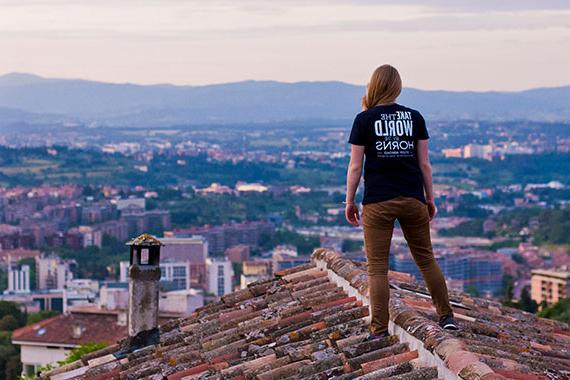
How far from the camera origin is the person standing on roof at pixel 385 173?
5297 mm

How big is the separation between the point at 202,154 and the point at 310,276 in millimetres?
166840

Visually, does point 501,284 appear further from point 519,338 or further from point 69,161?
point 519,338

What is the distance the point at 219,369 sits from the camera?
570 centimetres

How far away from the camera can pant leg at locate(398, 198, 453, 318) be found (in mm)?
5391

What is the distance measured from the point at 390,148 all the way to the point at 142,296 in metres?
2.23

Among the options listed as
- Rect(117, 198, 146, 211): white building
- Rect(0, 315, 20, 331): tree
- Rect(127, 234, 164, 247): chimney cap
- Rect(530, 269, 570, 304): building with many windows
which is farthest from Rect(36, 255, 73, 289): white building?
Rect(127, 234, 164, 247): chimney cap

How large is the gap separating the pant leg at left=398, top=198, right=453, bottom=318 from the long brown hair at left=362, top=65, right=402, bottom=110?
364 millimetres

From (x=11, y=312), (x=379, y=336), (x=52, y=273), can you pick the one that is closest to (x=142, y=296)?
(x=379, y=336)

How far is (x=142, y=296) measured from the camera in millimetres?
7219

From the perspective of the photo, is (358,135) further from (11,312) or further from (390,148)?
(11,312)

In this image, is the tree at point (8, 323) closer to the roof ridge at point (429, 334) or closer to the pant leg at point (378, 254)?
the roof ridge at point (429, 334)

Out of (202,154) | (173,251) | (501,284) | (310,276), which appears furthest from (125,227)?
(310,276)

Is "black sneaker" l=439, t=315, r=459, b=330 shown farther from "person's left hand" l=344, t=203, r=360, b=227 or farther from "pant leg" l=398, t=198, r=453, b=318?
"person's left hand" l=344, t=203, r=360, b=227

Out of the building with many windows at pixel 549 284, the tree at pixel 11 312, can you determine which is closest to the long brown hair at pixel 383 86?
the tree at pixel 11 312
